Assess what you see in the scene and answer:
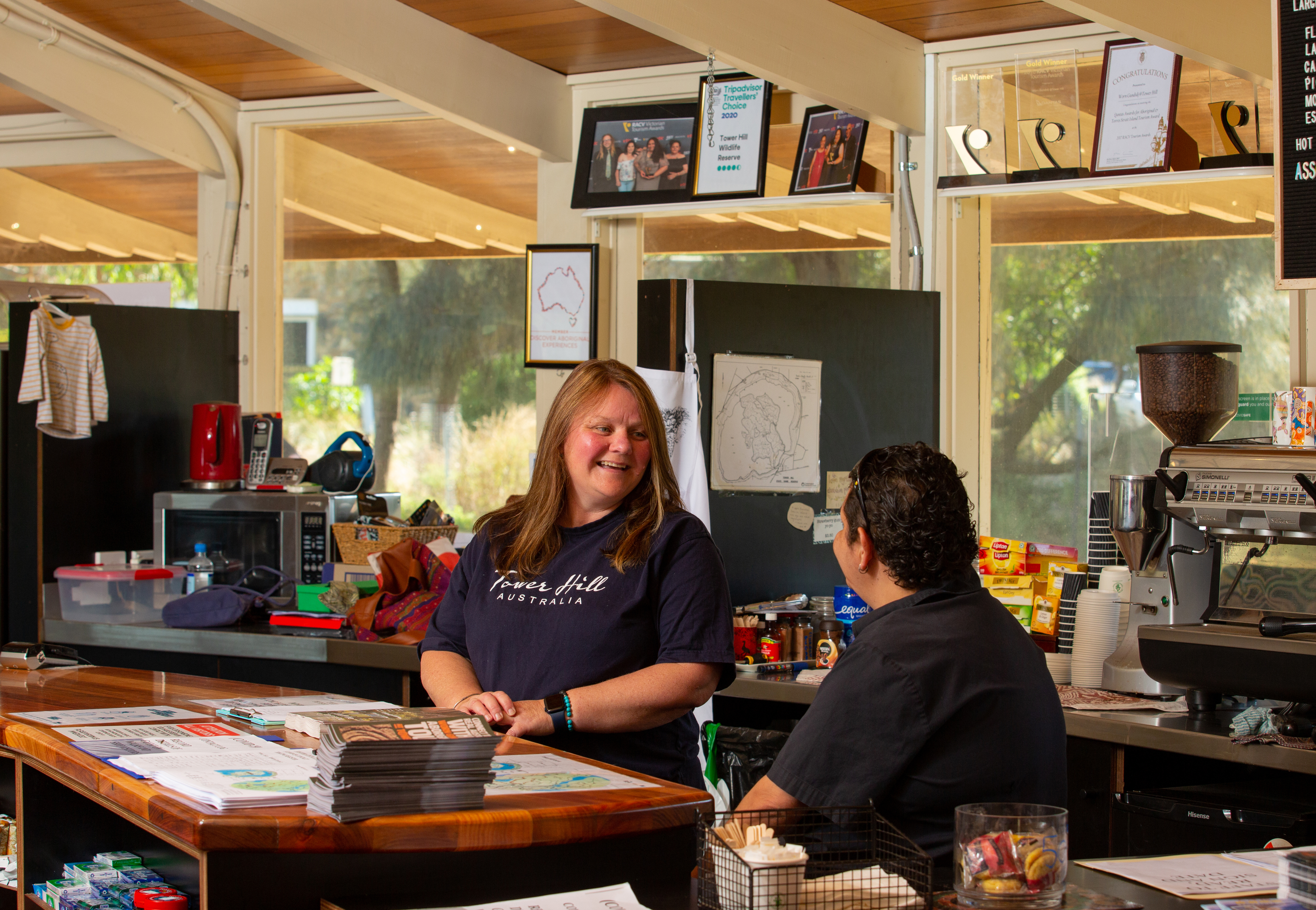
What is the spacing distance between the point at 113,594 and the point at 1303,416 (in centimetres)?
355

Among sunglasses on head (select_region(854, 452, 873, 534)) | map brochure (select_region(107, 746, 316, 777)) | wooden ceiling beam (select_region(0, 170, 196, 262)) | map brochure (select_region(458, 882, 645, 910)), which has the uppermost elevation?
wooden ceiling beam (select_region(0, 170, 196, 262))

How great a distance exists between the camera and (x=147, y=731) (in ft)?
7.27

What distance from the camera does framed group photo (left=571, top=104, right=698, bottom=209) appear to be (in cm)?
462

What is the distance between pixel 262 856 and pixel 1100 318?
327cm

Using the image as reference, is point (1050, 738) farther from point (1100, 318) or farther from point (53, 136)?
point (53, 136)

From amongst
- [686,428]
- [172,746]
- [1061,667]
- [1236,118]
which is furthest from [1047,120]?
[172,746]

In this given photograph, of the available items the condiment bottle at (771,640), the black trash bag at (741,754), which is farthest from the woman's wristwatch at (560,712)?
the condiment bottle at (771,640)

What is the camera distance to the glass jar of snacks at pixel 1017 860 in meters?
1.43

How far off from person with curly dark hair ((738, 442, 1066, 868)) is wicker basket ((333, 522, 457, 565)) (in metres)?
2.70

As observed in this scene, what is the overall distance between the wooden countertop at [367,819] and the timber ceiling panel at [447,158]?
3.13m

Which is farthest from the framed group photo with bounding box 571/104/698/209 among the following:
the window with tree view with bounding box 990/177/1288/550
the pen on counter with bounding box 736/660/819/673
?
the pen on counter with bounding box 736/660/819/673

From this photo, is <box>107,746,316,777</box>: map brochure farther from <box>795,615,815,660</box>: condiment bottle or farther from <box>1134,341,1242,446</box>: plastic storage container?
<box>1134,341,1242,446</box>: plastic storage container

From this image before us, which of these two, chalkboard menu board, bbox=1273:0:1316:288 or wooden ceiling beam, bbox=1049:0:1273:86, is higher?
wooden ceiling beam, bbox=1049:0:1273:86

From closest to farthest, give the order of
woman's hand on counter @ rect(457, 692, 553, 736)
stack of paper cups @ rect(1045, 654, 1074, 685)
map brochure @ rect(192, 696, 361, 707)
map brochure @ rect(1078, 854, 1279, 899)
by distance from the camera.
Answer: map brochure @ rect(1078, 854, 1279, 899)
woman's hand on counter @ rect(457, 692, 553, 736)
map brochure @ rect(192, 696, 361, 707)
stack of paper cups @ rect(1045, 654, 1074, 685)
